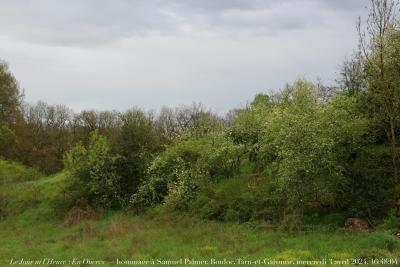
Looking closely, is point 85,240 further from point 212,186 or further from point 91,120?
point 91,120

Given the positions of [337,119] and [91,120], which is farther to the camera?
[91,120]

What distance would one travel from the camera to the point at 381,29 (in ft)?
70.9

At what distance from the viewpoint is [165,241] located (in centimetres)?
2092

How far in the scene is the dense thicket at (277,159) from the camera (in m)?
20.8

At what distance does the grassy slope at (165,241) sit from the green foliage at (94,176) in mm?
1495

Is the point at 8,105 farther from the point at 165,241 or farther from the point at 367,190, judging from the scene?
the point at 367,190

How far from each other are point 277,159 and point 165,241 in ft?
21.0

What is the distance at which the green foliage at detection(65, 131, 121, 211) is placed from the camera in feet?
101

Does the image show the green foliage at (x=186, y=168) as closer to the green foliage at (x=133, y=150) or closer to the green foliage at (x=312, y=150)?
the green foliage at (x=133, y=150)

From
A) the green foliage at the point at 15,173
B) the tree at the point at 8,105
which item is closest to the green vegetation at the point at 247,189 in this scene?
the green foliage at the point at 15,173

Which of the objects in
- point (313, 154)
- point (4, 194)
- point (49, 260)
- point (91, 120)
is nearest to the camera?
point (49, 260)

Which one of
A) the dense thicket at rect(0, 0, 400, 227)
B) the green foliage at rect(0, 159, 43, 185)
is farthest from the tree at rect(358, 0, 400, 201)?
the green foliage at rect(0, 159, 43, 185)

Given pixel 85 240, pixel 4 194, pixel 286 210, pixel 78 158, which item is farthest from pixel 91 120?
pixel 286 210

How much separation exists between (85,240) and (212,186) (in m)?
8.01
